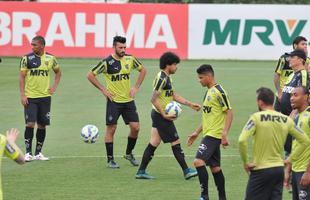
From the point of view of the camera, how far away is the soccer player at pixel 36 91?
15914 millimetres

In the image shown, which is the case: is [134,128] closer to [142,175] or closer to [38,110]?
[142,175]

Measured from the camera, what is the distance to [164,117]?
548 inches

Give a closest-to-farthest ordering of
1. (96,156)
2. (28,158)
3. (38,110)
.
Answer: (28,158) → (38,110) → (96,156)

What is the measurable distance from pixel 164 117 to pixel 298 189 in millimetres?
4065

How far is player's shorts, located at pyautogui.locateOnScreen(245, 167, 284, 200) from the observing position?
9.64 meters

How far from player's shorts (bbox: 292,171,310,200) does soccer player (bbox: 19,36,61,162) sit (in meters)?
6.73

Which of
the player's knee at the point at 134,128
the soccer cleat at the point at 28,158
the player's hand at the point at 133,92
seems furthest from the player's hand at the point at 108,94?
the soccer cleat at the point at 28,158

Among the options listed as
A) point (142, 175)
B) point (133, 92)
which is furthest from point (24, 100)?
point (142, 175)

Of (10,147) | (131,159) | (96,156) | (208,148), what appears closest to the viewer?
(10,147)

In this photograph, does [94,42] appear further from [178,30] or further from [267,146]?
[267,146]

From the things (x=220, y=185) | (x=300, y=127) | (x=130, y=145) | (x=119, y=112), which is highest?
(x=300, y=127)

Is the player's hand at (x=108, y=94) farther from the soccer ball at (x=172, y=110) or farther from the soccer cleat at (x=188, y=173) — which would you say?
the soccer cleat at (x=188, y=173)

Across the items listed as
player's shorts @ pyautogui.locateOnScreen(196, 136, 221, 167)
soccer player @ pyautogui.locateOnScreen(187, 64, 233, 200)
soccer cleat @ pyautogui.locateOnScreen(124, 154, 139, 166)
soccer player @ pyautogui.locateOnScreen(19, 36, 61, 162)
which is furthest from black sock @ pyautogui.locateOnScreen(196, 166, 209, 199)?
soccer player @ pyautogui.locateOnScreen(19, 36, 61, 162)

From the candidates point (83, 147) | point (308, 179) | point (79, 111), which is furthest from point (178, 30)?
point (308, 179)
